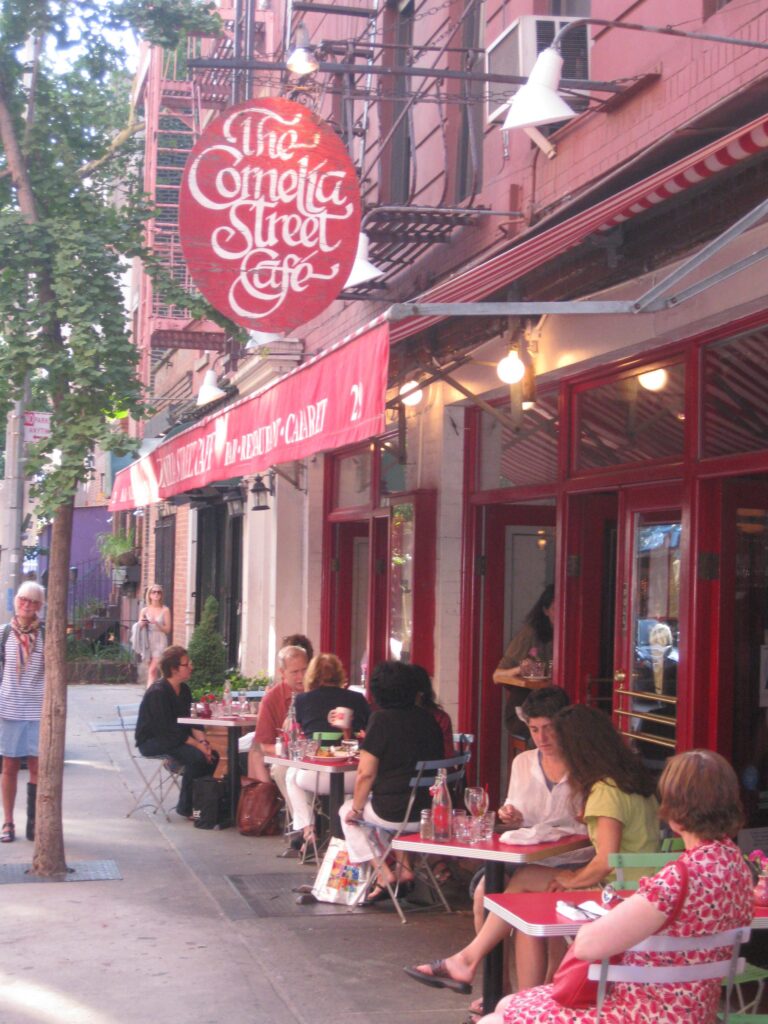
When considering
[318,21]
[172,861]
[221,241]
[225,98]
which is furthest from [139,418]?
[225,98]

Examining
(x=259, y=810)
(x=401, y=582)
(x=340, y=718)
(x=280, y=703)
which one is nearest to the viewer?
(x=340, y=718)

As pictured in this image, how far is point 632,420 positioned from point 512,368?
80 cm

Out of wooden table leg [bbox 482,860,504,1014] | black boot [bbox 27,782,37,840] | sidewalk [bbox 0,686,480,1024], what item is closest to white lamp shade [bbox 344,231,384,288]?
sidewalk [bbox 0,686,480,1024]

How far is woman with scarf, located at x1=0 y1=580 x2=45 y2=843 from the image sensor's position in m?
9.42

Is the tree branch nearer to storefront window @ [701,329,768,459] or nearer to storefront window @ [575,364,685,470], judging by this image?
storefront window @ [575,364,685,470]

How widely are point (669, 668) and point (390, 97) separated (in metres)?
4.73

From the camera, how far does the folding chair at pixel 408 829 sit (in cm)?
737

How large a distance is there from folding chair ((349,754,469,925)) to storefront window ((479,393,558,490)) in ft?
7.19

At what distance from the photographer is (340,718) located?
8.72m

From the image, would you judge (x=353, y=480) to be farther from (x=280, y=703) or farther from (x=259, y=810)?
(x=259, y=810)

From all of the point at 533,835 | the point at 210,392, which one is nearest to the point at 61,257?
the point at 533,835

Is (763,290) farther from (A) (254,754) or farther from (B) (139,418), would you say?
(A) (254,754)

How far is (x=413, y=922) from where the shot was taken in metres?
7.44

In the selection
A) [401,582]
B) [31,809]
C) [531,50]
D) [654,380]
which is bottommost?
[31,809]
